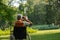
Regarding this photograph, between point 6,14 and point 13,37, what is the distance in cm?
A: 1014

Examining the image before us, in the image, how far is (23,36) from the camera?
26.9ft

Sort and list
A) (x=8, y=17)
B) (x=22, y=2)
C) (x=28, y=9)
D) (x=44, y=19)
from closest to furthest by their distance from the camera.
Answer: (x=8, y=17), (x=22, y=2), (x=28, y=9), (x=44, y=19)

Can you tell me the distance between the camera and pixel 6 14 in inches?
711

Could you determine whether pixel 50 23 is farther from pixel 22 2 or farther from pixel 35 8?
pixel 22 2

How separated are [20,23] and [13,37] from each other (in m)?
0.52

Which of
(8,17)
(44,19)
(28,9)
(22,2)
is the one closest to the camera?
(8,17)

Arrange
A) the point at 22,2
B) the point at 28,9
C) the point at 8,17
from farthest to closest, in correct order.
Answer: the point at 28,9
the point at 22,2
the point at 8,17

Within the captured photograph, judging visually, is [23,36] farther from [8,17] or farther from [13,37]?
[8,17]

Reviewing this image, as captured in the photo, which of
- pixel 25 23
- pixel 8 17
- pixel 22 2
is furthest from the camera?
pixel 22 2

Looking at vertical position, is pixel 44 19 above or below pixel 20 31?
below

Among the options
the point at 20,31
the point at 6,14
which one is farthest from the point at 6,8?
the point at 20,31

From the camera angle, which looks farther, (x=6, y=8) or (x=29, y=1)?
(x=29, y=1)

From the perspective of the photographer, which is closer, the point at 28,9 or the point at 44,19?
the point at 28,9

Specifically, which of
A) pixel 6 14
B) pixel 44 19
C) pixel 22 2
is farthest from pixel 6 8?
pixel 44 19
